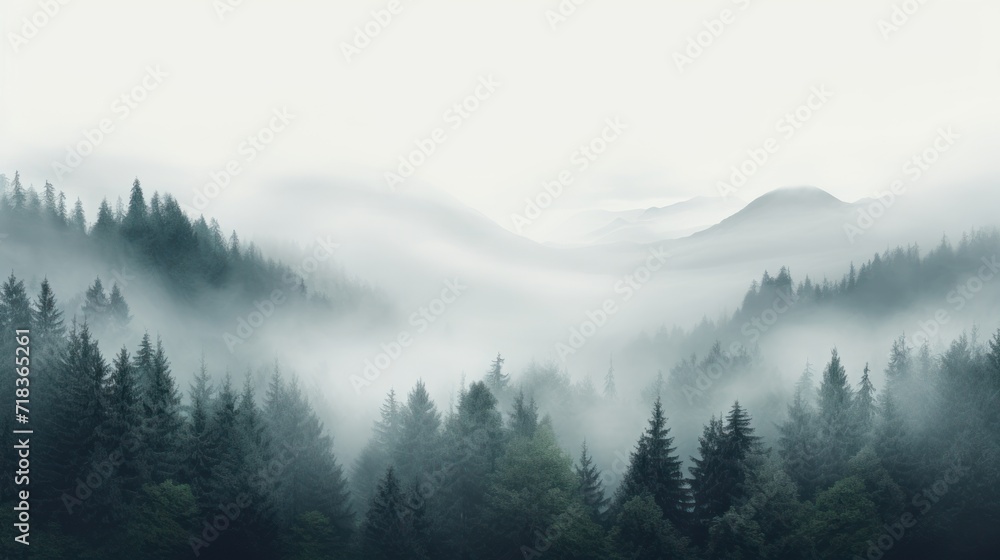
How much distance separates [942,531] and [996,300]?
138 m

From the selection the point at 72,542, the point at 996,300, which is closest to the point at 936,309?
the point at 996,300

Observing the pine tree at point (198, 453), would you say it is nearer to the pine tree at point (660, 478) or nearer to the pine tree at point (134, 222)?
the pine tree at point (660, 478)

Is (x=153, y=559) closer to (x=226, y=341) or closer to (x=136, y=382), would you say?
(x=136, y=382)

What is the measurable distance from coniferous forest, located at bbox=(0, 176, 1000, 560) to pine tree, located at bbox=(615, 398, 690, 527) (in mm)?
110

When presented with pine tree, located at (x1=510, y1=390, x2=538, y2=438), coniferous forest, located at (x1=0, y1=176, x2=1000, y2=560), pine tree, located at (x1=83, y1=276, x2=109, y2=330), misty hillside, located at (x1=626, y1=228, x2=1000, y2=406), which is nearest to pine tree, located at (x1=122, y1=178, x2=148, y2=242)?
pine tree, located at (x1=83, y1=276, x2=109, y2=330)

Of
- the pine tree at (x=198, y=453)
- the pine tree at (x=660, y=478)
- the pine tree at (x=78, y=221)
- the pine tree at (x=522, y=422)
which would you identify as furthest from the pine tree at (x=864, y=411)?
the pine tree at (x=78, y=221)

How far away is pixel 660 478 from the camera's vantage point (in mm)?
57531

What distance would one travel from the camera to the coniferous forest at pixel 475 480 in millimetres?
56750

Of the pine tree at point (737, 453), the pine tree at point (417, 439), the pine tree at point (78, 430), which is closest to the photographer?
the pine tree at point (737, 453)

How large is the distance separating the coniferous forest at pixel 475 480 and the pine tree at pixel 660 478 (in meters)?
0.11

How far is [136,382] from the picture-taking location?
64.1m

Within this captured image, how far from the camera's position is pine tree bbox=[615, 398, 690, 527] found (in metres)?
57.3

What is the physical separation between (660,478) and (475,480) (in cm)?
1523

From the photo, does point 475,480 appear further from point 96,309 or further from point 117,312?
point 96,309
